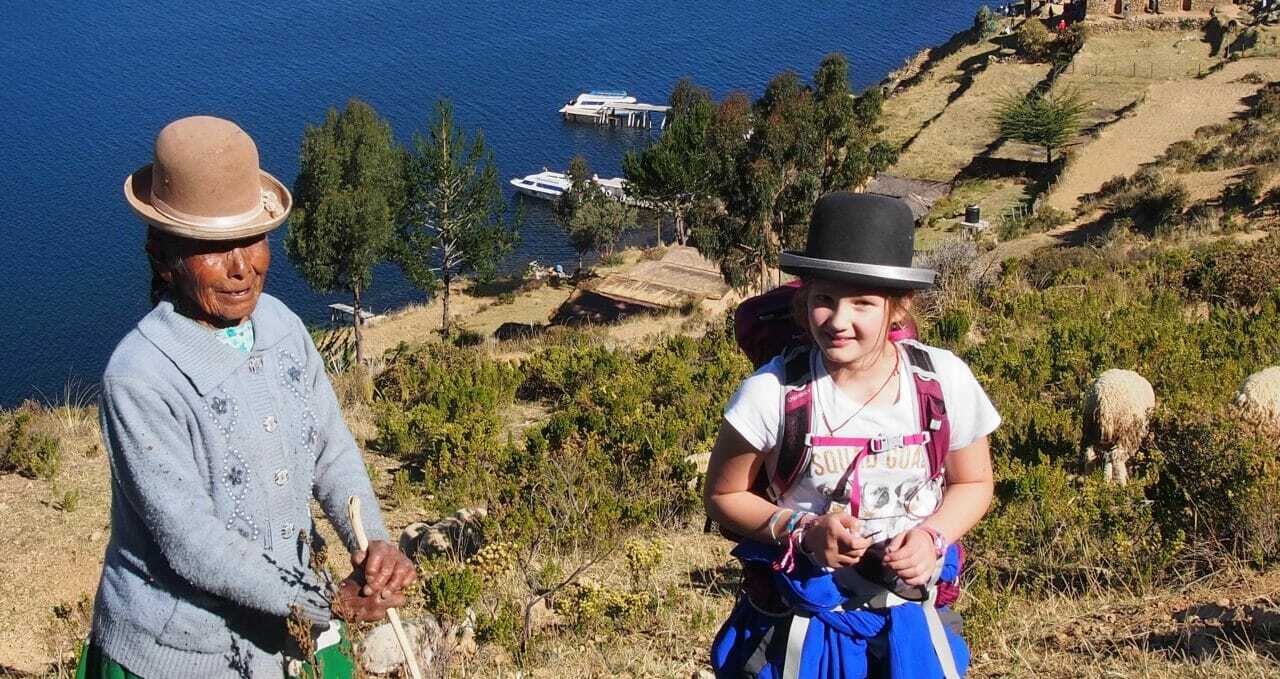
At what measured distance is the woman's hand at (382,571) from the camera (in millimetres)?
2498

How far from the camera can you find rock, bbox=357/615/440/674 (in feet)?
14.7

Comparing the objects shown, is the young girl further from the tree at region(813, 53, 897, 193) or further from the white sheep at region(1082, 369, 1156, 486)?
the tree at region(813, 53, 897, 193)

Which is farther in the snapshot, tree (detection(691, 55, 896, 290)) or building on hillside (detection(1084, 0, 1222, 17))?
building on hillside (detection(1084, 0, 1222, 17))

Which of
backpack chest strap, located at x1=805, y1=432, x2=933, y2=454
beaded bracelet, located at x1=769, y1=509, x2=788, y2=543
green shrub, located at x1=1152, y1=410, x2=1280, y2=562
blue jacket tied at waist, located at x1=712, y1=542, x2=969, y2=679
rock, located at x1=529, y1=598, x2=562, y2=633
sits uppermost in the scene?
backpack chest strap, located at x1=805, y1=432, x2=933, y2=454

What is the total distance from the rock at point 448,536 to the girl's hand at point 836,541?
376 centimetres

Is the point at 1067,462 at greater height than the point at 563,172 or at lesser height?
greater

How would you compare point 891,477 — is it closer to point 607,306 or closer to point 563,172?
point 607,306

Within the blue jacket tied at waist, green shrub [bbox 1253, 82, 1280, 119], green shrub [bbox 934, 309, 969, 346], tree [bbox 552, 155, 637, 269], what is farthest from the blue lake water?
the blue jacket tied at waist

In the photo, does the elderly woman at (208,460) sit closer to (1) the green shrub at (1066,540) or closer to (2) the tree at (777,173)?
(1) the green shrub at (1066,540)

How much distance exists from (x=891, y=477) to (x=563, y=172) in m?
52.3

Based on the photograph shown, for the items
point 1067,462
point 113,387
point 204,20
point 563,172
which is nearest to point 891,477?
point 113,387

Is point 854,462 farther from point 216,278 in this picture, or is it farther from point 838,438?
point 216,278

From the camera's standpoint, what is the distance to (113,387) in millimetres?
2398

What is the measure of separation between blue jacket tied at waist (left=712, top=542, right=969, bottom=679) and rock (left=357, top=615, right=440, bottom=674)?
1.95m
